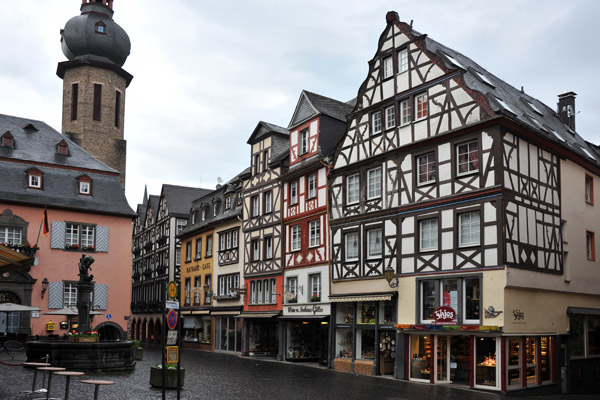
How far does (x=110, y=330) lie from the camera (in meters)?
39.9

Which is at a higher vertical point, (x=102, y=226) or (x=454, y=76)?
(x=454, y=76)

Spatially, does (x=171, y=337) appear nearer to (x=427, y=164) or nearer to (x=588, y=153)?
(x=427, y=164)

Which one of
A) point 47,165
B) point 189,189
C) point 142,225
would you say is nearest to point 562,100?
point 47,165

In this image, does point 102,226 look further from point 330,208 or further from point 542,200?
point 542,200

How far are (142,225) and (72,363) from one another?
41837 mm

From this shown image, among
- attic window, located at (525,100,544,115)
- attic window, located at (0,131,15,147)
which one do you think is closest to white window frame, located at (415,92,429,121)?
attic window, located at (525,100,544,115)

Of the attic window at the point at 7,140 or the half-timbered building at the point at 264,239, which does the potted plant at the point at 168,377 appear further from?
the attic window at the point at 7,140

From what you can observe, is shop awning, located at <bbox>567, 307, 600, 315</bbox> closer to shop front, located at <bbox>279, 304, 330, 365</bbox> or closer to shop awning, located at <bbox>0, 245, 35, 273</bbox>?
shop front, located at <bbox>279, 304, 330, 365</bbox>

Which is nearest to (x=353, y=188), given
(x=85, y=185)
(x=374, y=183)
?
(x=374, y=183)

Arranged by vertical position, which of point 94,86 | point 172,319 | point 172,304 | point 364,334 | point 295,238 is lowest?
point 364,334

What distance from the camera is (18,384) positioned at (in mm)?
18250

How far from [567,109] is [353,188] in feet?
37.1

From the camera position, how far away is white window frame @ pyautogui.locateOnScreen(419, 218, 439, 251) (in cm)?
2364

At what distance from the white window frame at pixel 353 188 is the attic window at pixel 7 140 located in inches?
866
